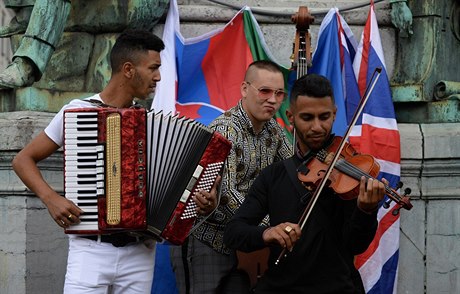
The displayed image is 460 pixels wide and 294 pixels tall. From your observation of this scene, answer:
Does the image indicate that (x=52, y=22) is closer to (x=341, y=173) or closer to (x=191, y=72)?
(x=191, y=72)

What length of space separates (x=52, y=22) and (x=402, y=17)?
91.0 inches

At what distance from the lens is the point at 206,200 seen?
19.5ft

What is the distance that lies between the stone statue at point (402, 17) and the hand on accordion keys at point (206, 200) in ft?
8.77

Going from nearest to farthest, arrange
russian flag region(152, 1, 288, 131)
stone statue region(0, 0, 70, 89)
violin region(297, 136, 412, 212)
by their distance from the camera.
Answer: violin region(297, 136, 412, 212), stone statue region(0, 0, 70, 89), russian flag region(152, 1, 288, 131)

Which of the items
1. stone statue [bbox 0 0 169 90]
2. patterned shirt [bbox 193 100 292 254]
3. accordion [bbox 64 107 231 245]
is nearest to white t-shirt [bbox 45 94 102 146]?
accordion [bbox 64 107 231 245]

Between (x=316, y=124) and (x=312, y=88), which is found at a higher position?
(x=312, y=88)

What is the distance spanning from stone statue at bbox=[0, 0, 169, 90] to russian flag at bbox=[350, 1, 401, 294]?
1.49 meters

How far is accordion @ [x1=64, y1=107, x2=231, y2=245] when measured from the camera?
18.8ft

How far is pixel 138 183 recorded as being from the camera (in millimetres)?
5812

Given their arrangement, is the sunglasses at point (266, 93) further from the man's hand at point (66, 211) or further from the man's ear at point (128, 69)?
the man's hand at point (66, 211)

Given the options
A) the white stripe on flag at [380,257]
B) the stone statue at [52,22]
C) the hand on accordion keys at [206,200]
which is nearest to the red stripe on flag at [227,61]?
the stone statue at [52,22]

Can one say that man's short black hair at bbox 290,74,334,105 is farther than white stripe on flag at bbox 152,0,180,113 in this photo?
No

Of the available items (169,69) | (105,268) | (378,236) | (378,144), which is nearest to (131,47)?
(105,268)

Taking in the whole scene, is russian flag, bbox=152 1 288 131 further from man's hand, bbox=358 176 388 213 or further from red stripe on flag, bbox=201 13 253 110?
man's hand, bbox=358 176 388 213
